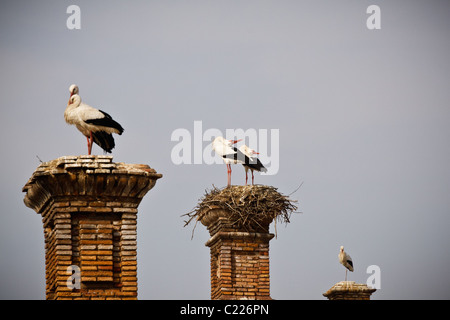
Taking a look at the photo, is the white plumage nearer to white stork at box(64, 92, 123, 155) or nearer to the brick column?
white stork at box(64, 92, 123, 155)

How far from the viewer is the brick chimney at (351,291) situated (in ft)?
81.8

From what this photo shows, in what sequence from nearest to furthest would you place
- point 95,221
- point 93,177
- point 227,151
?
point 93,177
point 95,221
point 227,151

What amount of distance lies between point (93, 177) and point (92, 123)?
6.65ft

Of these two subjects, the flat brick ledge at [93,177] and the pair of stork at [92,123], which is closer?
the flat brick ledge at [93,177]

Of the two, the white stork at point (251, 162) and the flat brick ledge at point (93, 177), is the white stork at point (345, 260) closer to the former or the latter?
the white stork at point (251, 162)

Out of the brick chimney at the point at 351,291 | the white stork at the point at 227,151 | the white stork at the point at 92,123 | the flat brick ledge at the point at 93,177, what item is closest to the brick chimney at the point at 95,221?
the flat brick ledge at the point at 93,177

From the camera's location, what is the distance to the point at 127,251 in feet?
45.6

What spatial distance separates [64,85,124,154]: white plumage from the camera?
51.9 ft

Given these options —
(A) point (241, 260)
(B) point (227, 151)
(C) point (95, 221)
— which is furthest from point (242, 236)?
(C) point (95, 221)

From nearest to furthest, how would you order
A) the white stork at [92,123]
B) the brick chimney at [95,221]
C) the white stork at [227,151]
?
the brick chimney at [95,221] < the white stork at [92,123] < the white stork at [227,151]

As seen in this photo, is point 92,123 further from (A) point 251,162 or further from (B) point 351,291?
(B) point 351,291

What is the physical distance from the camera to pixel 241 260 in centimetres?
2047

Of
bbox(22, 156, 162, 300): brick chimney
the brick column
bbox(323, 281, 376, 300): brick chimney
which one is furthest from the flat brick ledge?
bbox(323, 281, 376, 300): brick chimney
